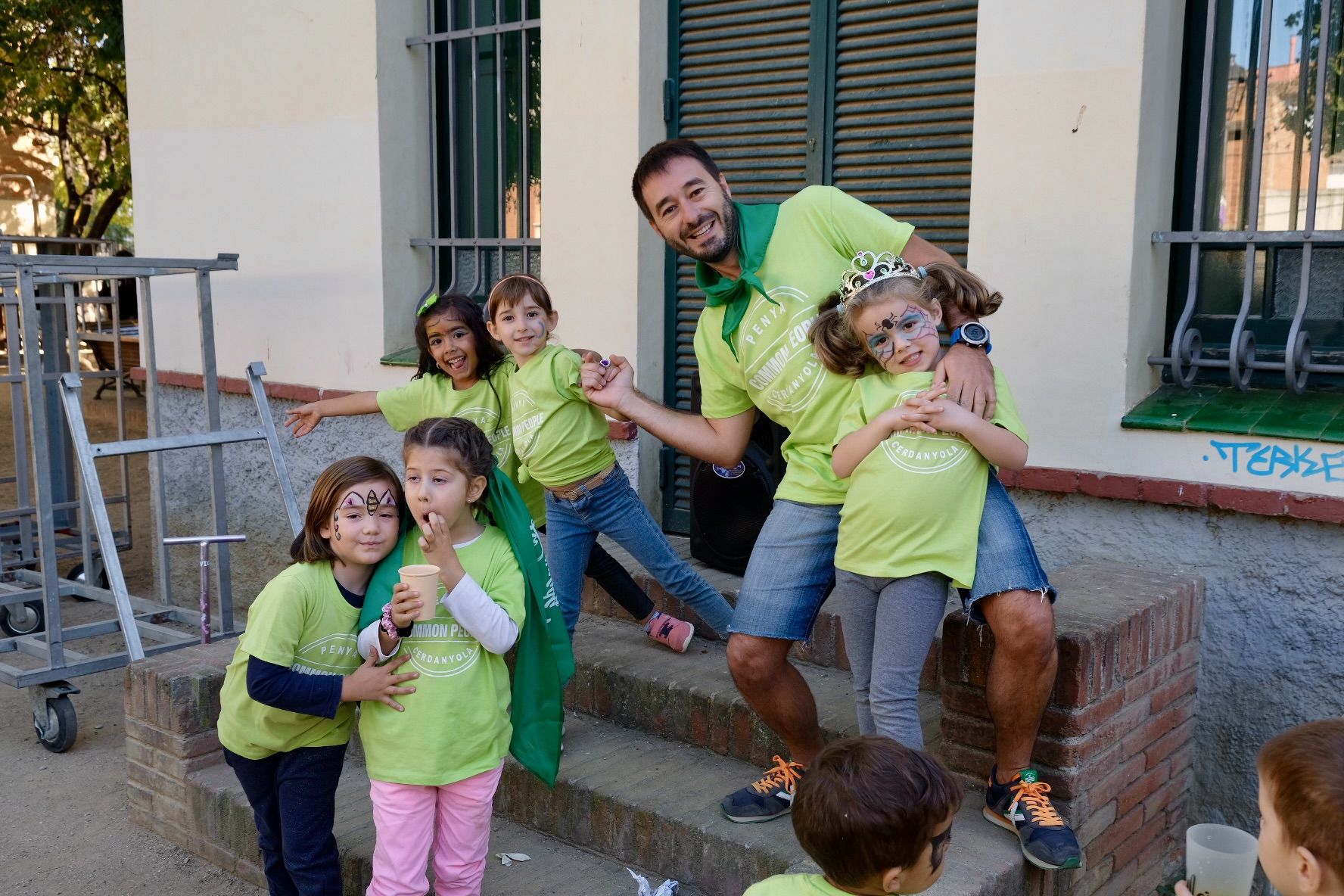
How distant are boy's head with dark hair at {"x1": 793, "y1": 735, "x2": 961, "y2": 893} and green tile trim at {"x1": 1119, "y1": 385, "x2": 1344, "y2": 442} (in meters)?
2.12

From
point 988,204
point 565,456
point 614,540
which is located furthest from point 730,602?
point 988,204

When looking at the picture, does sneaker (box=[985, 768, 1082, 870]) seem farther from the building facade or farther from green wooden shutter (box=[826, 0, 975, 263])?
green wooden shutter (box=[826, 0, 975, 263])

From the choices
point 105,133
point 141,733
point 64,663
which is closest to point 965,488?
point 141,733

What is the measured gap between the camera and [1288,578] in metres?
3.68

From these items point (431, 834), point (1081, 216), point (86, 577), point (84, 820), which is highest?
point (1081, 216)

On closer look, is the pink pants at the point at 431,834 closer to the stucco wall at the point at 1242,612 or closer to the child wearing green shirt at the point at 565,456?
the child wearing green shirt at the point at 565,456

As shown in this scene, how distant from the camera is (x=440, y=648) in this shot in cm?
280

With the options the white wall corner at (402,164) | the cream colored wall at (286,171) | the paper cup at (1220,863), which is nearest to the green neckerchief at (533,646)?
the paper cup at (1220,863)

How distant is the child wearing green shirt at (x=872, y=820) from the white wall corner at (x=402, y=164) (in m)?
4.53

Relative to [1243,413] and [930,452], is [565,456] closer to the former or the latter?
[930,452]

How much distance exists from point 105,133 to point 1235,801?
46.6ft

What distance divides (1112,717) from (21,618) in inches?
206

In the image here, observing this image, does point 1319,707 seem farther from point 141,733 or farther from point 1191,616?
point 141,733

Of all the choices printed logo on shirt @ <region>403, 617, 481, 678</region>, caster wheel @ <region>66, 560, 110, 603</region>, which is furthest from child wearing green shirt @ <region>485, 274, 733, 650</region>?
caster wheel @ <region>66, 560, 110, 603</region>
